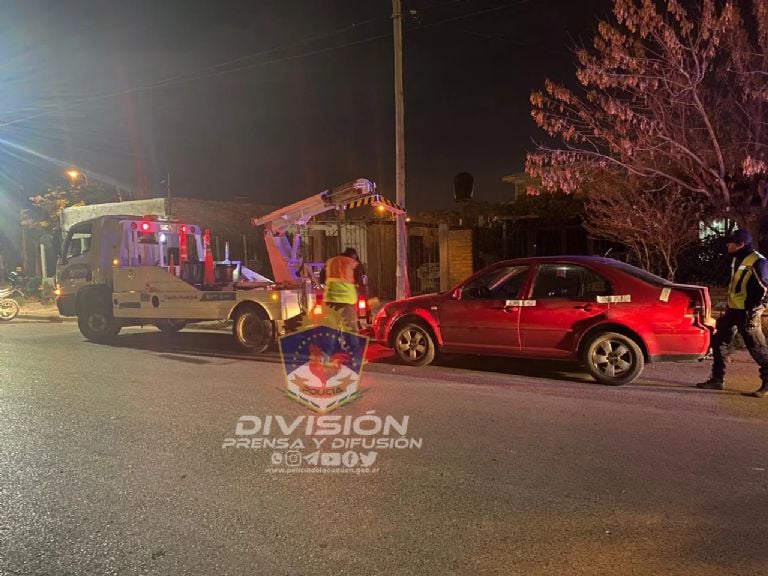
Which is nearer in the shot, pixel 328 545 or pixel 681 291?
pixel 328 545

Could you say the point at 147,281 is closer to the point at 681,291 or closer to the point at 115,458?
the point at 115,458

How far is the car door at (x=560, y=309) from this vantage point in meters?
7.27

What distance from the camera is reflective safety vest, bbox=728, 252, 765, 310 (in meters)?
6.55

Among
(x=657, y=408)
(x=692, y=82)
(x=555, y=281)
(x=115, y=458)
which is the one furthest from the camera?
(x=692, y=82)

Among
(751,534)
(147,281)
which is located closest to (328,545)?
(751,534)

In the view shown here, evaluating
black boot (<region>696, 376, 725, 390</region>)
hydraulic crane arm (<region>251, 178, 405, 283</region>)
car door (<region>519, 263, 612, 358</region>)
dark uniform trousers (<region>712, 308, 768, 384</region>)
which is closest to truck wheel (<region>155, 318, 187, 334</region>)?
hydraulic crane arm (<region>251, 178, 405, 283</region>)

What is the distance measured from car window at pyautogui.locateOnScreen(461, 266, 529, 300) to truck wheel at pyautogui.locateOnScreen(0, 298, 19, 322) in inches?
554

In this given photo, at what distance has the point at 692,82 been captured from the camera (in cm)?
968

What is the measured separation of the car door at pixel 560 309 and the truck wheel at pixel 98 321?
8.15 metres

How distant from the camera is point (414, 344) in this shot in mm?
8516

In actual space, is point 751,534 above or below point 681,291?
below

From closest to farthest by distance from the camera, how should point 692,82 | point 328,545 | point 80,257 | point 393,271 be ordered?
point 328,545
point 692,82
point 80,257
point 393,271

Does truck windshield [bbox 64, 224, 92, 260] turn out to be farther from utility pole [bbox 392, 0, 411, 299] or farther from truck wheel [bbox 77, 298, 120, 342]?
utility pole [bbox 392, 0, 411, 299]

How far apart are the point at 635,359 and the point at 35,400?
6879 millimetres
